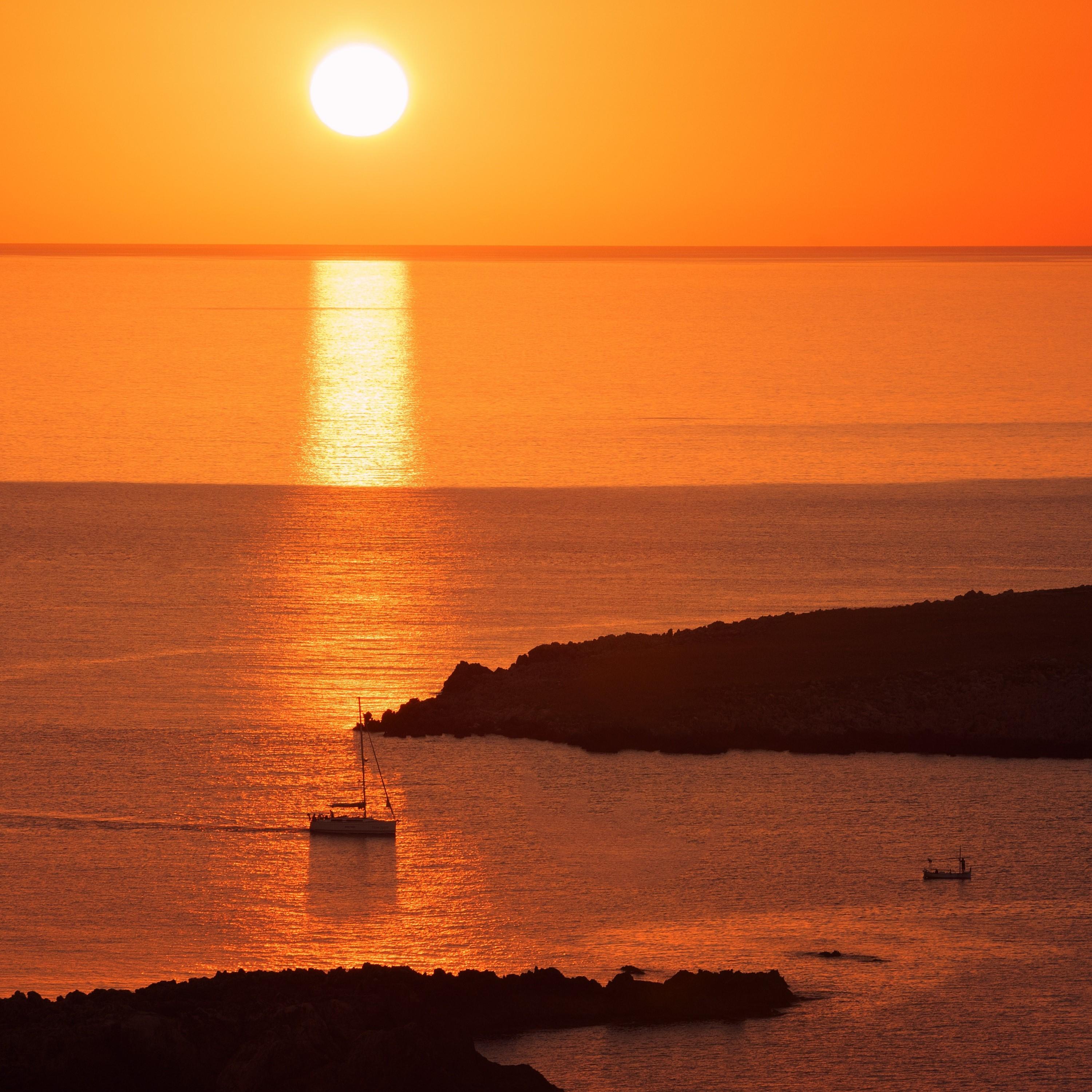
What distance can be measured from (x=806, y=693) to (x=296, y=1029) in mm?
29581

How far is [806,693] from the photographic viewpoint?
58.3 m

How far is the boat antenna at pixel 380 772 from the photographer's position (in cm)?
5181

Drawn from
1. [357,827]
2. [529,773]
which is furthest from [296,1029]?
[529,773]

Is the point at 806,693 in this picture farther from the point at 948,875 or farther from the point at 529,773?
the point at 948,875

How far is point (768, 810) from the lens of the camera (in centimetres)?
5131


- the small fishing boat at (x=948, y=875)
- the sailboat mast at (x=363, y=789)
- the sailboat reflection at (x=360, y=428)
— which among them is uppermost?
the sailboat reflection at (x=360, y=428)

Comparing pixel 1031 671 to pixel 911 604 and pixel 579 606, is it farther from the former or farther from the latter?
pixel 579 606

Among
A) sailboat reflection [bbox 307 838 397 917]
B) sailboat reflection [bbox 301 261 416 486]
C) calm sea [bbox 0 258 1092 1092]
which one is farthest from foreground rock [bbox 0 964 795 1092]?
sailboat reflection [bbox 301 261 416 486]

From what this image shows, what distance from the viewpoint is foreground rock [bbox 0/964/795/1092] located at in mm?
31312

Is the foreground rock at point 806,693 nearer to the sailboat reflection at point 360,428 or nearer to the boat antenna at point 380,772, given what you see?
the boat antenna at point 380,772

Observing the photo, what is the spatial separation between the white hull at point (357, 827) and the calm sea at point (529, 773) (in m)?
0.64

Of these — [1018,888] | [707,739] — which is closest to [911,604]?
[707,739]

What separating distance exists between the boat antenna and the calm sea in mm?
314

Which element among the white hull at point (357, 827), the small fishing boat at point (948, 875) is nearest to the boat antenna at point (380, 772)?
the white hull at point (357, 827)
